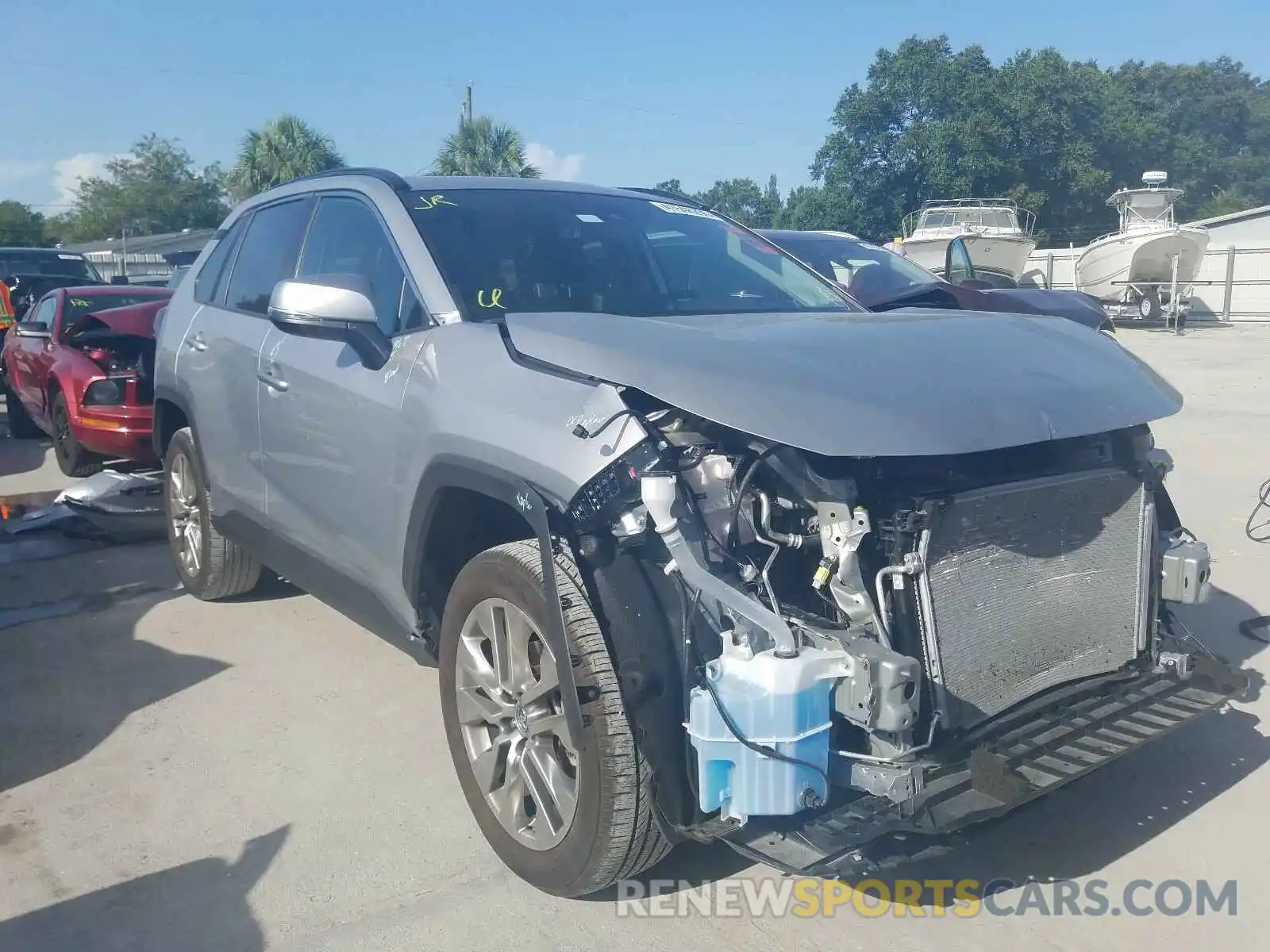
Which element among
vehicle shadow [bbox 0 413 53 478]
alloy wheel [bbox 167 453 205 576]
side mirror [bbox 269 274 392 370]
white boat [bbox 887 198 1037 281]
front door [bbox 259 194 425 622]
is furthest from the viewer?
white boat [bbox 887 198 1037 281]

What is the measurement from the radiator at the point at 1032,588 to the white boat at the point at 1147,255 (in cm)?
2504

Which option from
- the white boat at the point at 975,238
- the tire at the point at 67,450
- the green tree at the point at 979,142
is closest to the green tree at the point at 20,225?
the green tree at the point at 979,142

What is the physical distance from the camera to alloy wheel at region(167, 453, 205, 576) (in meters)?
5.45

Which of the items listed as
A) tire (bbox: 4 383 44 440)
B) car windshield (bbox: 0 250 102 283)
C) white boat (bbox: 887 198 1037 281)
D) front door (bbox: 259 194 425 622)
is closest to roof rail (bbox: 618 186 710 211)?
front door (bbox: 259 194 425 622)

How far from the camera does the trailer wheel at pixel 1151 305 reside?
87.6 feet

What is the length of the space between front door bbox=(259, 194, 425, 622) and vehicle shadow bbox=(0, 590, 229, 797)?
36.4 inches

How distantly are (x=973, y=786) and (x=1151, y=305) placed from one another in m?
27.3

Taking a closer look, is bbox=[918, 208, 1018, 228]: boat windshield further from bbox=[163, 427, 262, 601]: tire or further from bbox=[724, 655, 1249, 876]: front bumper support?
bbox=[724, 655, 1249, 876]: front bumper support

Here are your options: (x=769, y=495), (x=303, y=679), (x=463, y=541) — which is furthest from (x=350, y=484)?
(x=769, y=495)

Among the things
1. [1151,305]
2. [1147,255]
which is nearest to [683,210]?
Answer: [1151,305]

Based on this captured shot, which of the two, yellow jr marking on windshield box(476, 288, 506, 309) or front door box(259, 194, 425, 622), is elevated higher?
yellow jr marking on windshield box(476, 288, 506, 309)

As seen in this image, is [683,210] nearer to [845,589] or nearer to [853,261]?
[845,589]

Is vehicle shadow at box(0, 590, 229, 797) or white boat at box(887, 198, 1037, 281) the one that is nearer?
vehicle shadow at box(0, 590, 229, 797)

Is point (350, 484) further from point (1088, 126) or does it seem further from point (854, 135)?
point (1088, 126)
